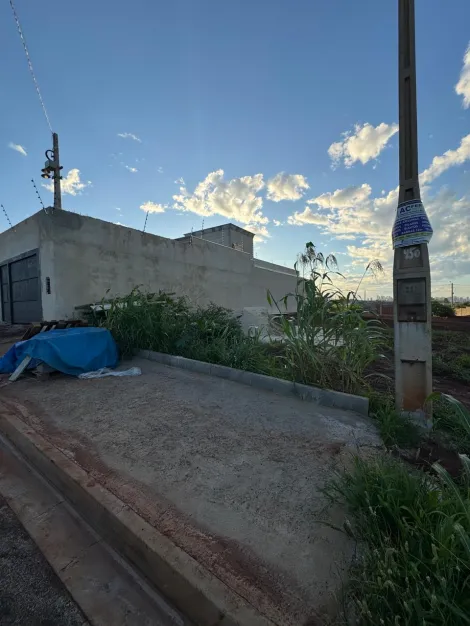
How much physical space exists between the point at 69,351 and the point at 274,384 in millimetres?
2723

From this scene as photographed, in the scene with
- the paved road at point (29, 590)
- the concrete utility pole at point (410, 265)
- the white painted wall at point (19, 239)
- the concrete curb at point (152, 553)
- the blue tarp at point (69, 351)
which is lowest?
the paved road at point (29, 590)

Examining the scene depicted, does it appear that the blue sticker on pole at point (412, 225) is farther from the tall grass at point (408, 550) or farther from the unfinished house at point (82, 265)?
the unfinished house at point (82, 265)

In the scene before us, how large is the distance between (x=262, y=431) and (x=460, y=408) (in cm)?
131

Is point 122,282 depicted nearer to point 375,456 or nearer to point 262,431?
point 262,431

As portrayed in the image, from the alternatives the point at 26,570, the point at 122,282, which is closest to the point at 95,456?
the point at 26,570

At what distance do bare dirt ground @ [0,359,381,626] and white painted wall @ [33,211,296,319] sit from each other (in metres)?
3.97

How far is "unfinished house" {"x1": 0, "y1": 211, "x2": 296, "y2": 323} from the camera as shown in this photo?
6555 millimetres

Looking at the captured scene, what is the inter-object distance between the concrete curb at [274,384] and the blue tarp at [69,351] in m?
0.71

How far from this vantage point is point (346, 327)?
9.61 feet

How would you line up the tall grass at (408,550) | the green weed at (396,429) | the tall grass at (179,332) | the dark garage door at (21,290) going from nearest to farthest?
the tall grass at (408,550) < the green weed at (396,429) < the tall grass at (179,332) < the dark garage door at (21,290)

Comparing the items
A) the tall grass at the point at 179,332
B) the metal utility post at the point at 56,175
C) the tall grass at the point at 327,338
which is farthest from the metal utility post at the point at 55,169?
the tall grass at the point at 327,338

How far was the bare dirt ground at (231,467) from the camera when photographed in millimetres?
1130

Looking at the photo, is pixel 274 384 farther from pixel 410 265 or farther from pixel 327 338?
pixel 410 265

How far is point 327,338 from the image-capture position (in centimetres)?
301
